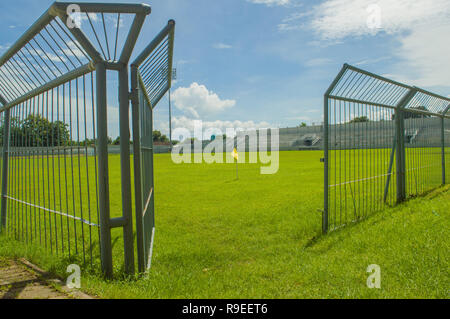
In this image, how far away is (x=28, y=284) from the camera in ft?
9.71

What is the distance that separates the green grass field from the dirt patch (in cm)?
15

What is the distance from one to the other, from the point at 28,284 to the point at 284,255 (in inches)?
123

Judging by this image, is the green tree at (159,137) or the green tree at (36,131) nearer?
the green tree at (36,131)

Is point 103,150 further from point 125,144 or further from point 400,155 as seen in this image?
point 400,155

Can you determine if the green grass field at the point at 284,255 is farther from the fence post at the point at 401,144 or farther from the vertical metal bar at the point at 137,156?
the fence post at the point at 401,144

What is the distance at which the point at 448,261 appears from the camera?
141 inches

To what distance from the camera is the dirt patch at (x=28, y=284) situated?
106 inches

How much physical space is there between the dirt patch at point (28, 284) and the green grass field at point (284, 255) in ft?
0.50
